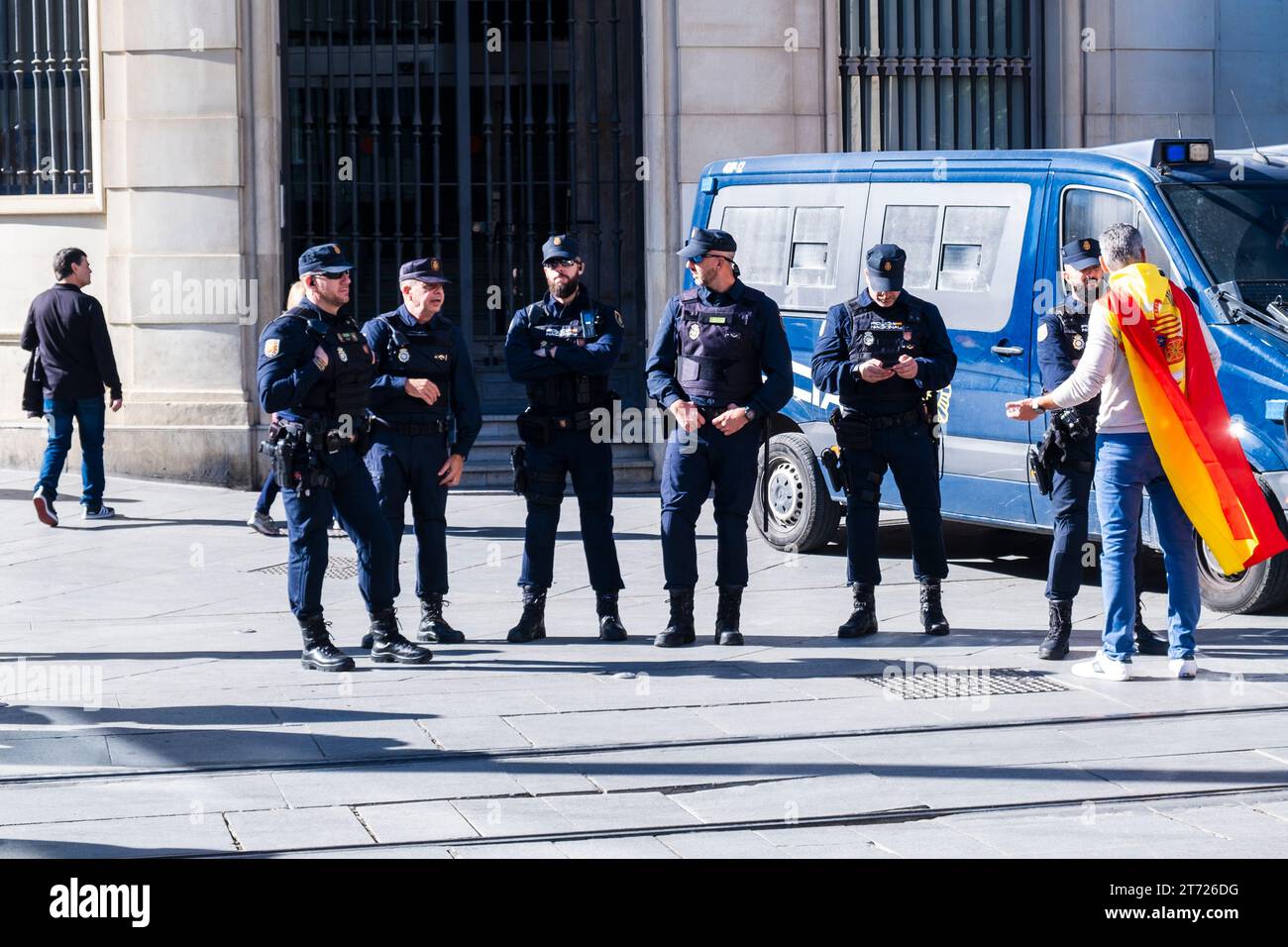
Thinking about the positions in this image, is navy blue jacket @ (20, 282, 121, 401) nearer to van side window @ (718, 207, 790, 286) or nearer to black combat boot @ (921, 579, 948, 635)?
van side window @ (718, 207, 790, 286)

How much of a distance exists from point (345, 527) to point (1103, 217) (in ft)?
13.0

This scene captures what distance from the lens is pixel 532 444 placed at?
912cm

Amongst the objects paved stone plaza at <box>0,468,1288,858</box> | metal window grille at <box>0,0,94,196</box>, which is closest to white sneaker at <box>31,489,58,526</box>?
paved stone plaza at <box>0,468,1288,858</box>

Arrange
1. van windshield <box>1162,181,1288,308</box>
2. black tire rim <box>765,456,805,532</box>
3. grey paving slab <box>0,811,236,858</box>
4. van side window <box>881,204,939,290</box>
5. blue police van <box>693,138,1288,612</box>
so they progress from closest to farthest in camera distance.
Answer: grey paving slab <box>0,811,236,858</box>
blue police van <box>693,138,1288,612</box>
van windshield <box>1162,181,1288,308</box>
van side window <box>881,204,939,290</box>
black tire rim <box>765,456,805,532</box>

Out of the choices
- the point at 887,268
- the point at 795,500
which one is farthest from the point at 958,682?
the point at 795,500

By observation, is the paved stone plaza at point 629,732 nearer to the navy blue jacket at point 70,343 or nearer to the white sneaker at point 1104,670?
the white sneaker at point 1104,670

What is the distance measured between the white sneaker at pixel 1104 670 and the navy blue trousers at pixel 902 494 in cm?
111

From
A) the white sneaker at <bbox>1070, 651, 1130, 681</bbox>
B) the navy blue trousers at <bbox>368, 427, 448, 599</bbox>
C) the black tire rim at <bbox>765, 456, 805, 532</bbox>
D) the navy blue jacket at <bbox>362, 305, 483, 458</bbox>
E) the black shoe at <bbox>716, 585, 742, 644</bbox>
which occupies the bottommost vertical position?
the white sneaker at <bbox>1070, 651, 1130, 681</bbox>

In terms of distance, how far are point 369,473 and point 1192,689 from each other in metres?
3.58

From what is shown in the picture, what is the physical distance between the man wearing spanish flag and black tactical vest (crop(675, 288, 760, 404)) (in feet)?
4.65

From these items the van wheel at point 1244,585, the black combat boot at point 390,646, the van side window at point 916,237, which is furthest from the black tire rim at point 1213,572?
the black combat boot at point 390,646

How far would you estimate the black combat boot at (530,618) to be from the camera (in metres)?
9.12

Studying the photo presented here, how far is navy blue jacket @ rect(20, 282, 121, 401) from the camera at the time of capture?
1300 centimetres
